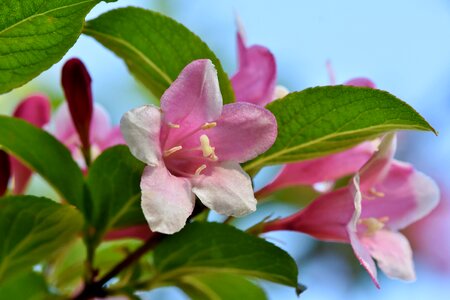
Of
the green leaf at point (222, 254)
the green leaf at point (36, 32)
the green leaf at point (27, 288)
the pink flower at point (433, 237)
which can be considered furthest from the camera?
the pink flower at point (433, 237)

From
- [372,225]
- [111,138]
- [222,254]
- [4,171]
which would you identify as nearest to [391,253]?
[372,225]

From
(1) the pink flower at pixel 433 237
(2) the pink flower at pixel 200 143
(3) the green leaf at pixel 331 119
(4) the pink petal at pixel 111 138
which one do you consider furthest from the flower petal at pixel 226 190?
(1) the pink flower at pixel 433 237

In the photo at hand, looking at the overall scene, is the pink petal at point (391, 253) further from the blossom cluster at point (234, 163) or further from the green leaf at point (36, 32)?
the green leaf at point (36, 32)

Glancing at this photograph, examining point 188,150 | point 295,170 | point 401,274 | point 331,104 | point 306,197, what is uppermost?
point 331,104

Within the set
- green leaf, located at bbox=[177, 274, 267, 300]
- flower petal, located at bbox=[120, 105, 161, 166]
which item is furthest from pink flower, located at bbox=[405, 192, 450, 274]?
flower petal, located at bbox=[120, 105, 161, 166]

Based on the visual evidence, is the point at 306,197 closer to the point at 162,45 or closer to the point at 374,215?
the point at 374,215

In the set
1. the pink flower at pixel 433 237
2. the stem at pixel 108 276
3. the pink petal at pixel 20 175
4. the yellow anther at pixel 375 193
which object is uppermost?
the yellow anther at pixel 375 193

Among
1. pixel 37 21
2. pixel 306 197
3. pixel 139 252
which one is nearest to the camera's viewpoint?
pixel 37 21

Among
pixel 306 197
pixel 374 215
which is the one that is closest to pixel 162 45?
pixel 374 215
